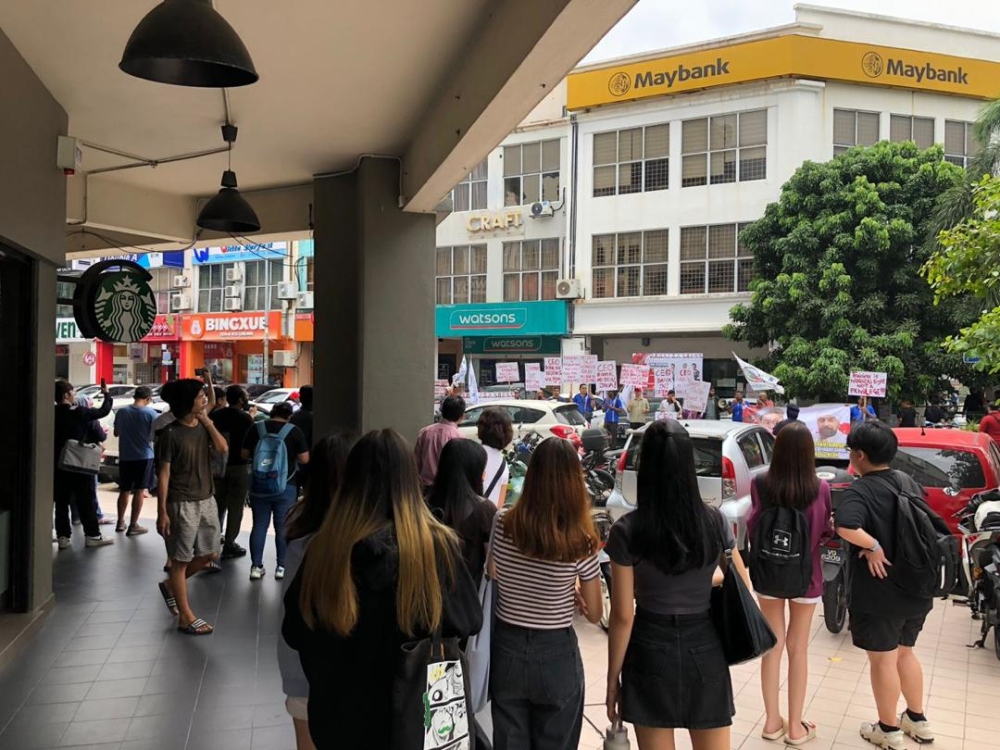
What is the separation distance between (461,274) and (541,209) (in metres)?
3.85

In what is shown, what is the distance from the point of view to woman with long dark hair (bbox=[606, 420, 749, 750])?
2951 millimetres

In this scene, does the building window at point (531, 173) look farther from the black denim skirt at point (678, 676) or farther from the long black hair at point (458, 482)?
the black denim skirt at point (678, 676)

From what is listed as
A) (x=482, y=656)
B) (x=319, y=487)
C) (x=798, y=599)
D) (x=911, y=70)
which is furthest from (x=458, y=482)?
(x=911, y=70)

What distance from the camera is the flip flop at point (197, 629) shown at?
5.59m

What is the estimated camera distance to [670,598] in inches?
118

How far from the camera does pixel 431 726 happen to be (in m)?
2.17

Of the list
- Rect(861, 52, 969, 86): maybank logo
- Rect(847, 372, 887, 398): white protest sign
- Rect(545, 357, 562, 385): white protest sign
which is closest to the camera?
Rect(847, 372, 887, 398): white protest sign

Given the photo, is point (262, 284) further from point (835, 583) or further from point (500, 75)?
point (500, 75)

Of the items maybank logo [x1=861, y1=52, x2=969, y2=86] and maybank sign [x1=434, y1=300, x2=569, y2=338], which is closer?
maybank logo [x1=861, y1=52, x2=969, y2=86]

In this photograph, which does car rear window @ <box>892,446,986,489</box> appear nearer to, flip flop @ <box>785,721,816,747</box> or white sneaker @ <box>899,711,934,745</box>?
white sneaker @ <box>899,711,934,745</box>

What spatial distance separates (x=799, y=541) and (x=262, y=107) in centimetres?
476

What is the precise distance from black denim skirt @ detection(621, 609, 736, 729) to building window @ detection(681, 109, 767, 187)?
2240cm

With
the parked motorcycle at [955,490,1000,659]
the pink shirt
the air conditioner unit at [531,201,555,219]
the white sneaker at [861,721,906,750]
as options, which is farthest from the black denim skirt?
the air conditioner unit at [531,201,555,219]

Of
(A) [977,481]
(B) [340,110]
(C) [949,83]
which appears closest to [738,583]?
(B) [340,110]
